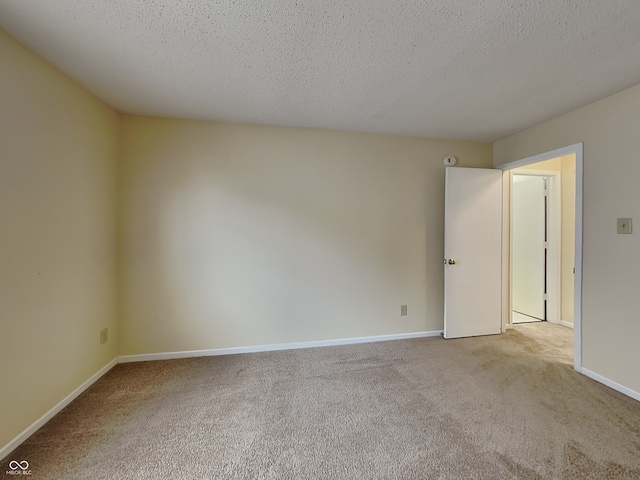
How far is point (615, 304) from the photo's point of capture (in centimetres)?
220

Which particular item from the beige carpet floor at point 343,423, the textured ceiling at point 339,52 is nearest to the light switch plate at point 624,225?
the textured ceiling at point 339,52

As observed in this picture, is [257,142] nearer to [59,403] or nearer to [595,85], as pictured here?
[59,403]

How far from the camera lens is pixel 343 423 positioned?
177 cm

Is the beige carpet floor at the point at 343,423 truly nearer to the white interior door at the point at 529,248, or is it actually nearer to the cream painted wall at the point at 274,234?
the cream painted wall at the point at 274,234

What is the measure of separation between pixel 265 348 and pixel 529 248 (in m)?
4.10

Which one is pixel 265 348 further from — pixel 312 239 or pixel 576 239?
pixel 576 239

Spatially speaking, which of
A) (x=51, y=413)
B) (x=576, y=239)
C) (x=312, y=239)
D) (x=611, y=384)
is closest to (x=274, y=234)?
(x=312, y=239)

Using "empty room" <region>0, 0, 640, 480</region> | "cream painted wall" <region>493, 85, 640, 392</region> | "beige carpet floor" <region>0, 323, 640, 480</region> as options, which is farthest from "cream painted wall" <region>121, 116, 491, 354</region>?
"cream painted wall" <region>493, 85, 640, 392</region>

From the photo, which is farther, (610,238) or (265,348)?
(265,348)

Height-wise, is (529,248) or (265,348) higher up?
(529,248)

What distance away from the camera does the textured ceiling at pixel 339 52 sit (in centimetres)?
138

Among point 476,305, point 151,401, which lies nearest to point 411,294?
point 476,305

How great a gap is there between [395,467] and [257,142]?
9.36 feet

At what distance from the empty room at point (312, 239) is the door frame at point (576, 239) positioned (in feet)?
0.07
